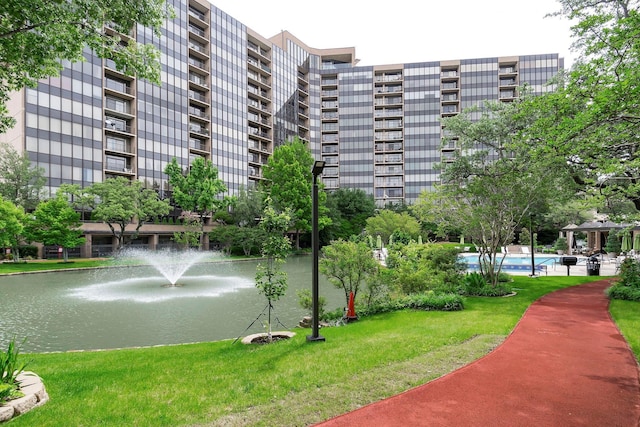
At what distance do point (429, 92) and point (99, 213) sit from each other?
70.2 meters

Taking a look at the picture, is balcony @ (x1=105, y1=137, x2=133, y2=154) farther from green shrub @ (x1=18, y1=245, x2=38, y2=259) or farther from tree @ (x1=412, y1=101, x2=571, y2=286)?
tree @ (x1=412, y1=101, x2=571, y2=286)

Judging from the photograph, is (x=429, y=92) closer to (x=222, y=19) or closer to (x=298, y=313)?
(x=222, y=19)

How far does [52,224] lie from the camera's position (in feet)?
111

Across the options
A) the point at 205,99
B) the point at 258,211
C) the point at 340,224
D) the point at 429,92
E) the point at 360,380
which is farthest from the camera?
the point at 429,92

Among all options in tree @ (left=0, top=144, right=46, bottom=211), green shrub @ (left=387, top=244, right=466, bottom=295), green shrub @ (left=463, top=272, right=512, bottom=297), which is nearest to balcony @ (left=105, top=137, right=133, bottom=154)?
tree @ (left=0, top=144, right=46, bottom=211)

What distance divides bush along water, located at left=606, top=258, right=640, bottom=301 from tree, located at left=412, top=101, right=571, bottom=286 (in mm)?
3843

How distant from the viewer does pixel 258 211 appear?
50.1 m

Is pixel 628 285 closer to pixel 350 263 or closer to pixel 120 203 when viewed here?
pixel 350 263

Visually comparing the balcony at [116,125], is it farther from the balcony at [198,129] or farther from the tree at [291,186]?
the tree at [291,186]

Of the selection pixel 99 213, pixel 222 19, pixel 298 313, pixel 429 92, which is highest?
pixel 222 19

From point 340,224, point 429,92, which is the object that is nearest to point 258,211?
point 340,224

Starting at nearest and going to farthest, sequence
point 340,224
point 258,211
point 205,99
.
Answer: point 258,211 → point 340,224 → point 205,99

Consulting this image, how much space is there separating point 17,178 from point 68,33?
133ft

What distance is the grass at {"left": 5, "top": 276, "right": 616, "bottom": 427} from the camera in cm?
492
